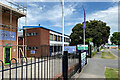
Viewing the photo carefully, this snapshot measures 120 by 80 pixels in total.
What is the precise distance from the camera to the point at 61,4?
568 cm

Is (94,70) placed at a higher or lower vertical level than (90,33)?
lower

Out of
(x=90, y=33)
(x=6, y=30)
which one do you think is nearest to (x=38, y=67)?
Answer: (x=6, y=30)

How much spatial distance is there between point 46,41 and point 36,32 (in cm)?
311

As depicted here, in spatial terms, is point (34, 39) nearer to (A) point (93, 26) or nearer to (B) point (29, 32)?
(B) point (29, 32)

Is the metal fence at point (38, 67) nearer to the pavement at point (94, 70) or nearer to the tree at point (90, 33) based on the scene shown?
the pavement at point (94, 70)

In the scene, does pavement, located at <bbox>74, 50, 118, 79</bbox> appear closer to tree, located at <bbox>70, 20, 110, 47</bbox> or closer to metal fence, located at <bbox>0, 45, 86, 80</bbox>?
metal fence, located at <bbox>0, 45, 86, 80</bbox>

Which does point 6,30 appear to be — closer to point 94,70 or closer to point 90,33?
point 94,70

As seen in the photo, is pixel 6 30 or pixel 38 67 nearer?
pixel 38 67

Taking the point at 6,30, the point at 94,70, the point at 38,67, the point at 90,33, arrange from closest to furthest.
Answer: the point at 38,67 → the point at 6,30 → the point at 94,70 → the point at 90,33

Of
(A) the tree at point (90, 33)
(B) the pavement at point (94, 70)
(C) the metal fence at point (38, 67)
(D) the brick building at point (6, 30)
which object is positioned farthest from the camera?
(A) the tree at point (90, 33)

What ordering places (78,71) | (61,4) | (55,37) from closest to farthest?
1. (61,4)
2. (78,71)
3. (55,37)

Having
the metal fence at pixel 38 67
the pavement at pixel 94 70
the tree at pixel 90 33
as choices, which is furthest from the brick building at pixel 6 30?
the tree at pixel 90 33

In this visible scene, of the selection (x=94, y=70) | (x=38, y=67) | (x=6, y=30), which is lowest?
(x=94, y=70)

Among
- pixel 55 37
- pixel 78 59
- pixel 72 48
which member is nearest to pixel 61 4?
pixel 78 59
